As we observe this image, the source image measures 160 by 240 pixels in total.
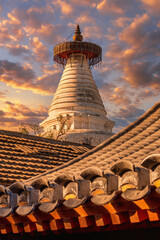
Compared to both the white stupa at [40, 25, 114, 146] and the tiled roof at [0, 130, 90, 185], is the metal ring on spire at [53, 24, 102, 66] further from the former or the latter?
the tiled roof at [0, 130, 90, 185]

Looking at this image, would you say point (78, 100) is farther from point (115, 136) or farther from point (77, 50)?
point (115, 136)

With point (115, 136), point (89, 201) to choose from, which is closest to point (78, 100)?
point (115, 136)

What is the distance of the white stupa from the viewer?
2789cm

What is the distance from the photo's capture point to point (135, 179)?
300cm

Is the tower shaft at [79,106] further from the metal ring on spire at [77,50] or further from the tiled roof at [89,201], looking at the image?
the tiled roof at [89,201]

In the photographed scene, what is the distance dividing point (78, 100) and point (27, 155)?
61.2 feet

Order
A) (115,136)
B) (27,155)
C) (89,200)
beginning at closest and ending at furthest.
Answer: (89,200) → (115,136) → (27,155)

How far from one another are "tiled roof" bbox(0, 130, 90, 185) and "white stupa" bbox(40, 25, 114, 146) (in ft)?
44.4

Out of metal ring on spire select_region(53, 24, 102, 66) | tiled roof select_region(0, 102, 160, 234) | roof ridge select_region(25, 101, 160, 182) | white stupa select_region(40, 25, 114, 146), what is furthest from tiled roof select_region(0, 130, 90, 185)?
metal ring on spire select_region(53, 24, 102, 66)

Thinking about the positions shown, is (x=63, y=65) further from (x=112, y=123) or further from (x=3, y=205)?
(x=3, y=205)

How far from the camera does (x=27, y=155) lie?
11.4 metres

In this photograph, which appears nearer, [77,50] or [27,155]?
[27,155]

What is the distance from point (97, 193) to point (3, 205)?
1.09 meters

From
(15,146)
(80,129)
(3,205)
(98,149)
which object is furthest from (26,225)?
(80,129)
